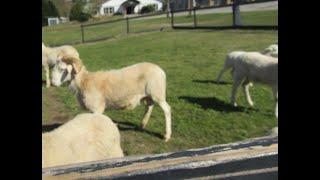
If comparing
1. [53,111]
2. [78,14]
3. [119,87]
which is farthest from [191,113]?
[78,14]

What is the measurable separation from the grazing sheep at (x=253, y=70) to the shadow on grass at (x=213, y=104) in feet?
0.71

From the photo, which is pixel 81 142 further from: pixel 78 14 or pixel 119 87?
pixel 78 14

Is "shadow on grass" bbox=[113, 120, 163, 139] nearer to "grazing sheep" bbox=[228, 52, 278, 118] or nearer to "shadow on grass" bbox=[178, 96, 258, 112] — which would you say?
"shadow on grass" bbox=[178, 96, 258, 112]

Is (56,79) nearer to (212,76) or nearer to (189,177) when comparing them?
(212,76)

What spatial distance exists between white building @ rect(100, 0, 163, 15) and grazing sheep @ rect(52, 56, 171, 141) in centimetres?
8614

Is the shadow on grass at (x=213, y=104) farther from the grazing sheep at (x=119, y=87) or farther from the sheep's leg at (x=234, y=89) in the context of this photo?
the grazing sheep at (x=119, y=87)

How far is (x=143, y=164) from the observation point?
3.37ft

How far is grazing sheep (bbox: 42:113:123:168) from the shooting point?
373 cm

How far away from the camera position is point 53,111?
1031cm

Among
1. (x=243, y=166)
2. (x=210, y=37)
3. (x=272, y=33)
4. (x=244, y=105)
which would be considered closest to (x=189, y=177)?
(x=243, y=166)

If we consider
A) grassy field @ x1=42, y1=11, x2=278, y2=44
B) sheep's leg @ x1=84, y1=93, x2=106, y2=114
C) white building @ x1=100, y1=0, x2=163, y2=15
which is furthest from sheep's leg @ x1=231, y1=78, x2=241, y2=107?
white building @ x1=100, y1=0, x2=163, y2=15

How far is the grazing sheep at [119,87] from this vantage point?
774 cm

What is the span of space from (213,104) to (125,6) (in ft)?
290

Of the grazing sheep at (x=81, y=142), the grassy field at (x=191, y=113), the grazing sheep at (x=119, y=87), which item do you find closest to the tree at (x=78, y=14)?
the grassy field at (x=191, y=113)
